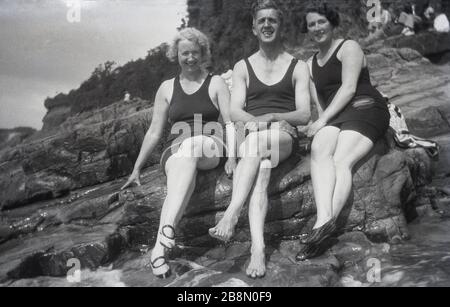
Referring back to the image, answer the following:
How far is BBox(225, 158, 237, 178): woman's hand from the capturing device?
161 inches

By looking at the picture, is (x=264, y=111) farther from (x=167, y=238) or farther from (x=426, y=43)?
(x=426, y=43)

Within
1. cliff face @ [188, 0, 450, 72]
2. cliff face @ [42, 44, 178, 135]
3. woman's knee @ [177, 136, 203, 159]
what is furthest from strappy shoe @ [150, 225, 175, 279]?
cliff face @ [42, 44, 178, 135]

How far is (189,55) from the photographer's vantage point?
430 cm

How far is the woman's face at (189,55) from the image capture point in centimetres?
425

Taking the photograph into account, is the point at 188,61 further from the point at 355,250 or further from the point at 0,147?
the point at 0,147

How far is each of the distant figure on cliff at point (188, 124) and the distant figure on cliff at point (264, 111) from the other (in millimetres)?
233

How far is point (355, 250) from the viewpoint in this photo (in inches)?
156

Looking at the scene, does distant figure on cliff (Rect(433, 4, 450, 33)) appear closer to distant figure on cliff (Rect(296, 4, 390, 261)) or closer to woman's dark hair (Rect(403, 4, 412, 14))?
woman's dark hair (Rect(403, 4, 412, 14))

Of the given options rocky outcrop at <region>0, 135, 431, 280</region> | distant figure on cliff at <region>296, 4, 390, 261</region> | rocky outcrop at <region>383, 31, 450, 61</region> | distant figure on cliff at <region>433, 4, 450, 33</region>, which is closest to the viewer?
distant figure on cliff at <region>296, 4, 390, 261</region>

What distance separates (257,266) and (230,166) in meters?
1.01

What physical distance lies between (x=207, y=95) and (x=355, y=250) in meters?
2.05

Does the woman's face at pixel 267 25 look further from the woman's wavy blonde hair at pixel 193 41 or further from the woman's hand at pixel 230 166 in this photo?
the woman's hand at pixel 230 166

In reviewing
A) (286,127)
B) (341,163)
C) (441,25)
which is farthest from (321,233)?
(441,25)

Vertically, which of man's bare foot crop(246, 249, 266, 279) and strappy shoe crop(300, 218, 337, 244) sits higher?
strappy shoe crop(300, 218, 337, 244)
